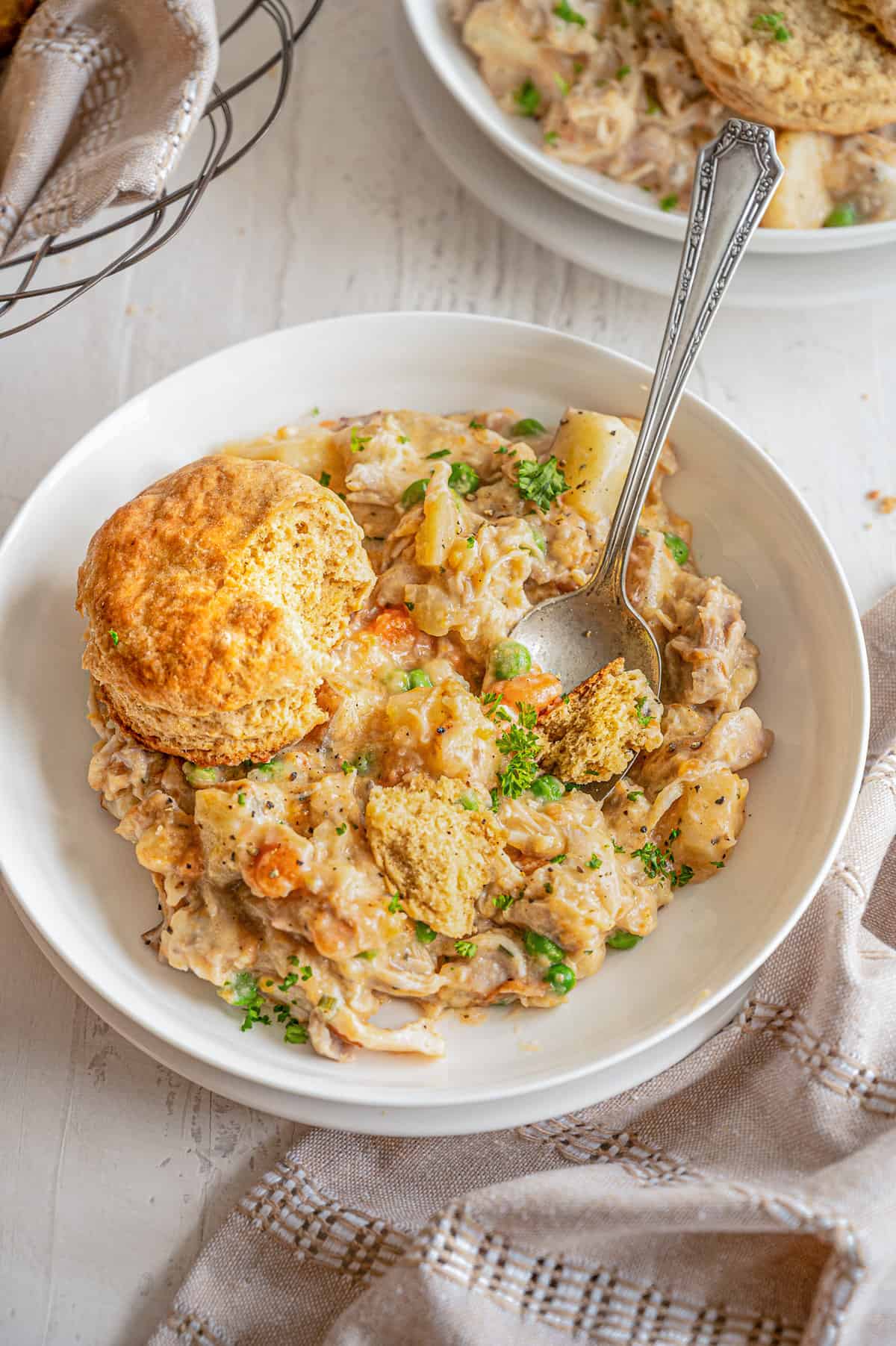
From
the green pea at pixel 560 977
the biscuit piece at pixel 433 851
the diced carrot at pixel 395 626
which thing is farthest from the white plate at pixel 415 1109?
the diced carrot at pixel 395 626

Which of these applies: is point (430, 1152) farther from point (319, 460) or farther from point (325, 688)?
point (319, 460)

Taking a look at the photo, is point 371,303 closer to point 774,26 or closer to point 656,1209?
point 774,26

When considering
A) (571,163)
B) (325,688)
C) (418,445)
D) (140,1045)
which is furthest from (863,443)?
(140,1045)

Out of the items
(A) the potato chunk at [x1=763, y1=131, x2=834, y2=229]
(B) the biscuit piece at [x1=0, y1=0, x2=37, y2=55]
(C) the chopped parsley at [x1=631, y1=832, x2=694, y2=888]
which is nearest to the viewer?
(C) the chopped parsley at [x1=631, y1=832, x2=694, y2=888]

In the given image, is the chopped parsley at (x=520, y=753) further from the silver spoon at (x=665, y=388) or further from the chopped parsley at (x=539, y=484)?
the chopped parsley at (x=539, y=484)

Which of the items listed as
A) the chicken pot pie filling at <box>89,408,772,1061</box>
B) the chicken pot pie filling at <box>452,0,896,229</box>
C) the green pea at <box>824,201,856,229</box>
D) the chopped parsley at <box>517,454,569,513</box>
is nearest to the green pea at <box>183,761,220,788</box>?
the chicken pot pie filling at <box>89,408,772,1061</box>

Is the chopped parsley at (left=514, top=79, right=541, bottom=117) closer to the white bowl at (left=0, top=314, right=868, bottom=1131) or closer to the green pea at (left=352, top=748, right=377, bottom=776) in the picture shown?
the white bowl at (left=0, top=314, right=868, bottom=1131)

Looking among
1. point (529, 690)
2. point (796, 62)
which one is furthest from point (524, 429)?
point (796, 62)
